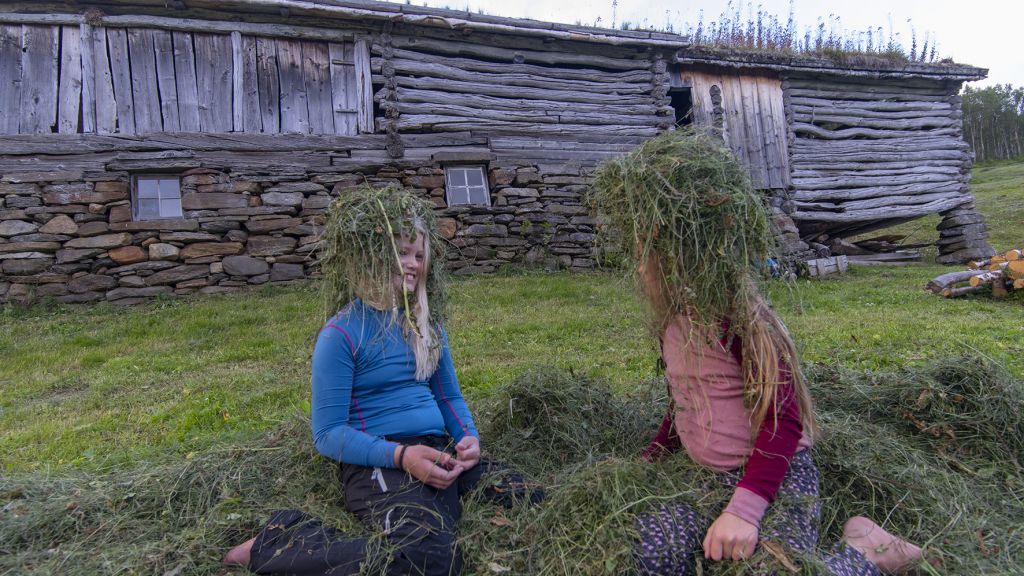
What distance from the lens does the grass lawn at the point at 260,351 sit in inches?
142

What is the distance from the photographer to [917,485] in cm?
243

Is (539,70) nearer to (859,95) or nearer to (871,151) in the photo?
(859,95)

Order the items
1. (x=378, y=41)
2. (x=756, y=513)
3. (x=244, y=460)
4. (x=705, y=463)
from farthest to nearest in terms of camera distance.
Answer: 1. (x=378, y=41)
2. (x=244, y=460)
3. (x=705, y=463)
4. (x=756, y=513)

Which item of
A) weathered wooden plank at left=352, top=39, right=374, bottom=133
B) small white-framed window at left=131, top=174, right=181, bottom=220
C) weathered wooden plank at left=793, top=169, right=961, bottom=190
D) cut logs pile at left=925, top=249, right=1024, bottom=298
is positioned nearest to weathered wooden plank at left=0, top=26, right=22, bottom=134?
small white-framed window at left=131, top=174, right=181, bottom=220

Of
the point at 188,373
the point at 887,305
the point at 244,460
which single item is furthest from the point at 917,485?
the point at 887,305

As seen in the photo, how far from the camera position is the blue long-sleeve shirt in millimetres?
2377

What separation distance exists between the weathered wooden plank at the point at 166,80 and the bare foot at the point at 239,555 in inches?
319

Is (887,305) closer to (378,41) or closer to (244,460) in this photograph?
(244,460)

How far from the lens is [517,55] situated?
10.5m

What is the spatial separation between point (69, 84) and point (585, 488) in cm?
943

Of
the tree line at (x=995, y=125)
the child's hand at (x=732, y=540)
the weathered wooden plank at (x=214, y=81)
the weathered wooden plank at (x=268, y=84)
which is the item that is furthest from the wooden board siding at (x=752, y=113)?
the tree line at (x=995, y=125)

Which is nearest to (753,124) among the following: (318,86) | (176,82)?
(318,86)

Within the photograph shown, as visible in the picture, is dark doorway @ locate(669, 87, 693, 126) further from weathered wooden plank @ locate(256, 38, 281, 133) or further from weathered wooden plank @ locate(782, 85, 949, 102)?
weathered wooden plank @ locate(256, 38, 281, 133)

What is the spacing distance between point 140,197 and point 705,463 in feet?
29.2
